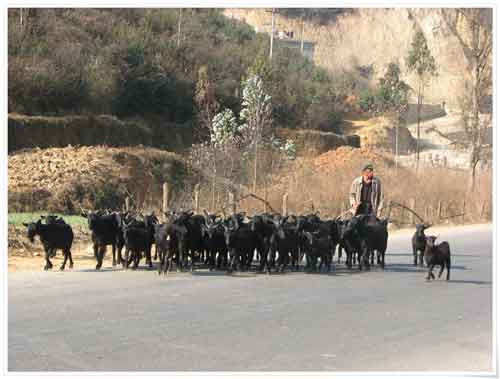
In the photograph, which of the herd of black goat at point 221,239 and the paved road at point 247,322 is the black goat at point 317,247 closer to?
the herd of black goat at point 221,239

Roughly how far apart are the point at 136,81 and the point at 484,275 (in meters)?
34.3

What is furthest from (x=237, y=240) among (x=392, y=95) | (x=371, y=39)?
(x=371, y=39)

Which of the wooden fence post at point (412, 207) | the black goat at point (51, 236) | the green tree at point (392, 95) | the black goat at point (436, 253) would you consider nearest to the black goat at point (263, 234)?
the black goat at point (436, 253)

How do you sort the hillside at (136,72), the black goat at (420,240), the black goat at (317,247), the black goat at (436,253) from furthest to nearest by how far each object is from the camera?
the hillside at (136,72)
the black goat at (420,240)
the black goat at (317,247)
the black goat at (436,253)

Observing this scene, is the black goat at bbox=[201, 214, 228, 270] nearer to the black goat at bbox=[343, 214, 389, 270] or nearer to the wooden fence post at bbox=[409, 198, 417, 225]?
the black goat at bbox=[343, 214, 389, 270]

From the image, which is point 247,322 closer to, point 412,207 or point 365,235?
point 365,235

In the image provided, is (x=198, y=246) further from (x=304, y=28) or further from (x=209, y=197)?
(x=304, y=28)

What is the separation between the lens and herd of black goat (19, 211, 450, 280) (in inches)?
595

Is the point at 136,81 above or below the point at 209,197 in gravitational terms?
above

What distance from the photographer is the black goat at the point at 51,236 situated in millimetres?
15188

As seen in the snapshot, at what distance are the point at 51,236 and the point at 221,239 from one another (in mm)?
3132

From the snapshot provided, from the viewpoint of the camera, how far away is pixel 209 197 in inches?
1161

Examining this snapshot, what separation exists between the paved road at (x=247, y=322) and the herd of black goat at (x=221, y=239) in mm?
548

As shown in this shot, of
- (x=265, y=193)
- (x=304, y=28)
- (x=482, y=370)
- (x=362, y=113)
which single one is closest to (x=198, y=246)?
(x=482, y=370)
